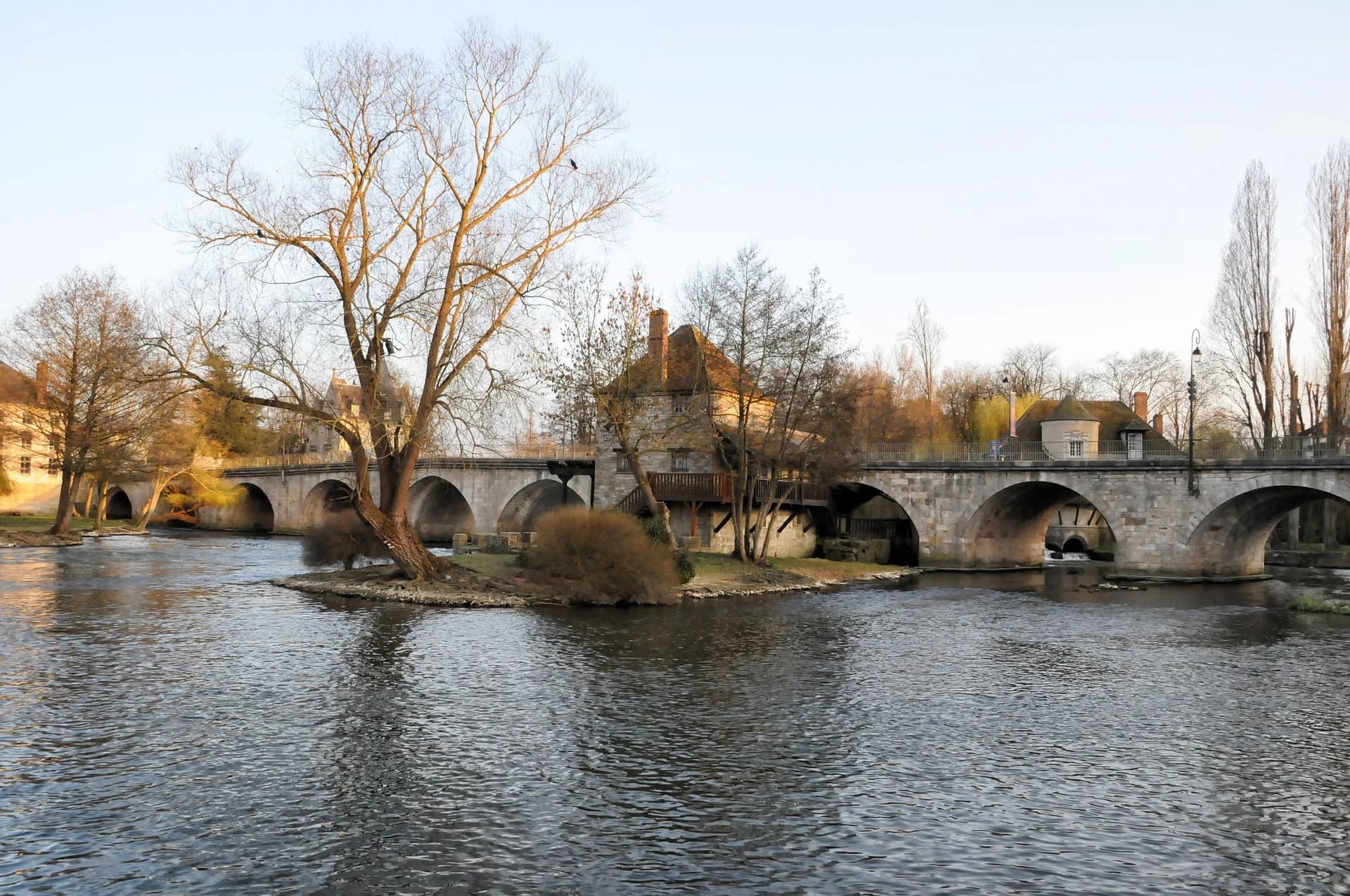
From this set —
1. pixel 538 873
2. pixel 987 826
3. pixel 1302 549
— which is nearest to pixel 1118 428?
pixel 1302 549

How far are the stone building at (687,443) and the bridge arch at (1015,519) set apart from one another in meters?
7.18

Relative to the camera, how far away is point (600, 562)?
2952 centimetres

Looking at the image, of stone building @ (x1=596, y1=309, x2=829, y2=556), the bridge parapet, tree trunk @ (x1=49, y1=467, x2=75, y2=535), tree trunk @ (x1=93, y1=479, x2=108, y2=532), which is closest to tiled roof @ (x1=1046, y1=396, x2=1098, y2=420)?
the bridge parapet

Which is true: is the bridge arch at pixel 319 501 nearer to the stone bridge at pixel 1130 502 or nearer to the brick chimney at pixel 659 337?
the brick chimney at pixel 659 337

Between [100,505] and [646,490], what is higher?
[646,490]

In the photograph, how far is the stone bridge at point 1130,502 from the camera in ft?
135

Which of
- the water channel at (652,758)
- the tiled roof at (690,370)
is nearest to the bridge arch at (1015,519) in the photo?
the tiled roof at (690,370)

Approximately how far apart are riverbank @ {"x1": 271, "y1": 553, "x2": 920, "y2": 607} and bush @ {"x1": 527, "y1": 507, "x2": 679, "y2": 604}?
0.77 m

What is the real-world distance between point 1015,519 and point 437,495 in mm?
34022

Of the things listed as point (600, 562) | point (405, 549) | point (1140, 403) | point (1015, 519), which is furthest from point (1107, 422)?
point (405, 549)

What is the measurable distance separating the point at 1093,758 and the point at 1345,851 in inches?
139

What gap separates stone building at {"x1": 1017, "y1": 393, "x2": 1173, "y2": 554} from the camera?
51.1 meters

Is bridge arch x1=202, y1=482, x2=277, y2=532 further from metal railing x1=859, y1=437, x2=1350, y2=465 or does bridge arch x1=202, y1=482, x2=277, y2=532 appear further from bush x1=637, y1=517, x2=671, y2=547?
metal railing x1=859, y1=437, x2=1350, y2=465

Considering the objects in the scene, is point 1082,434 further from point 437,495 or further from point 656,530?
point 437,495
